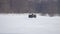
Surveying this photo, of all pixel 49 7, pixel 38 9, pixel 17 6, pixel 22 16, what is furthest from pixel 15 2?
pixel 49 7

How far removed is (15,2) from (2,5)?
1.83ft

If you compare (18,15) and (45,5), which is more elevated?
(45,5)

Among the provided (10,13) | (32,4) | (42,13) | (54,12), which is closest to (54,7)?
(54,12)

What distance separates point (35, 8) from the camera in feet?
17.3

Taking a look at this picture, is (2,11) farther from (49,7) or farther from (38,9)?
(49,7)

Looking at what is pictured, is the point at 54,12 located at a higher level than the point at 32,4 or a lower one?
lower

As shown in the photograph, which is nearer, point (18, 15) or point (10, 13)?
point (10, 13)

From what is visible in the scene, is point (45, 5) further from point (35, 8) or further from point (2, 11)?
point (2, 11)

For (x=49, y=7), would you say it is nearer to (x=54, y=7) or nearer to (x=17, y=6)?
(x=54, y=7)

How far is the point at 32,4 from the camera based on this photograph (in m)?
5.34

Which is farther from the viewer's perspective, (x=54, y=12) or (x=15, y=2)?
(x=15, y=2)

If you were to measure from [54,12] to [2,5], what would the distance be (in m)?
2.06

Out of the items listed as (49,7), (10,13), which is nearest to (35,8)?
(49,7)

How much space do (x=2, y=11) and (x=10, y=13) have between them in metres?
0.39
